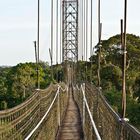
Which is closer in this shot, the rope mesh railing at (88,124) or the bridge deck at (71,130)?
the rope mesh railing at (88,124)

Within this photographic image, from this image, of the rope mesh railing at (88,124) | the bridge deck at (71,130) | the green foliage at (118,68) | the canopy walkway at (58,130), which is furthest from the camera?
the green foliage at (118,68)

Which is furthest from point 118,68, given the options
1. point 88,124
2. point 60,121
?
point 88,124

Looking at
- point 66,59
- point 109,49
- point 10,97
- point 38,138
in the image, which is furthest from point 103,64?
point 38,138

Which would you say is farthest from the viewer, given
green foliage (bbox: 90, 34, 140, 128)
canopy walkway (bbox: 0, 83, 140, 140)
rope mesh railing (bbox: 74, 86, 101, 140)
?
green foliage (bbox: 90, 34, 140, 128)

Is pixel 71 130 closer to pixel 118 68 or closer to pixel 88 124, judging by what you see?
pixel 88 124

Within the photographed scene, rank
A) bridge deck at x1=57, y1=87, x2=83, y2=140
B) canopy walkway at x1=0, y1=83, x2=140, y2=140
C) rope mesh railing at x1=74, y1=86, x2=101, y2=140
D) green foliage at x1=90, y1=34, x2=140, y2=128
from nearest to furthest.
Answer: canopy walkway at x1=0, y1=83, x2=140, y2=140 < rope mesh railing at x1=74, y1=86, x2=101, y2=140 < bridge deck at x1=57, y1=87, x2=83, y2=140 < green foliage at x1=90, y1=34, x2=140, y2=128

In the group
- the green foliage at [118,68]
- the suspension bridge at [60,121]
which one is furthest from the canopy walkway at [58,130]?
the green foliage at [118,68]

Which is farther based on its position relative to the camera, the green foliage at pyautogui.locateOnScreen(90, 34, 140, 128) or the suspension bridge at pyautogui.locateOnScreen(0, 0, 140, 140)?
the green foliage at pyautogui.locateOnScreen(90, 34, 140, 128)

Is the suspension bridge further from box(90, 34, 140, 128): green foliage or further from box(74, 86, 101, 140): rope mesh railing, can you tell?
box(90, 34, 140, 128): green foliage

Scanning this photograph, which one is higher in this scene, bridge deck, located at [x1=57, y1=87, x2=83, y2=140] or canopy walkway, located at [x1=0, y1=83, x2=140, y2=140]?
canopy walkway, located at [x1=0, y1=83, x2=140, y2=140]

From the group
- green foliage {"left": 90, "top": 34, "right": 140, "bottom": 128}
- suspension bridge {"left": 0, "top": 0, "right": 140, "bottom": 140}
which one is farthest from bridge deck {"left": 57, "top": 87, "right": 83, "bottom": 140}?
green foliage {"left": 90, "top": 34, "right": 140, "bottom": 128}

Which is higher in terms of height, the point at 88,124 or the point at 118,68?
the point at 118,68

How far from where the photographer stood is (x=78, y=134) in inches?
381

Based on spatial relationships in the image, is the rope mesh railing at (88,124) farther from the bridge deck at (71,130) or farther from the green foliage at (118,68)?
the green foliage at (118,68)
